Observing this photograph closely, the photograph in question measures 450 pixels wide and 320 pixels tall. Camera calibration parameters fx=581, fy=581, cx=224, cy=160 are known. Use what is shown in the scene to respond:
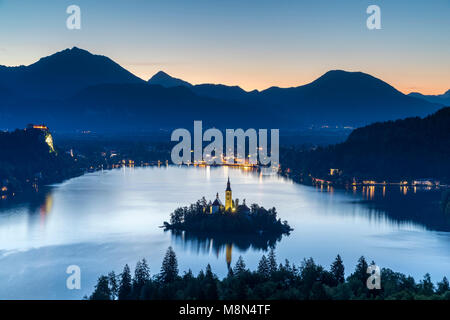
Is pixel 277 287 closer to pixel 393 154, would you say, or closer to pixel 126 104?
pixel 393 154

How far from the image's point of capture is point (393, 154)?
3045 cm

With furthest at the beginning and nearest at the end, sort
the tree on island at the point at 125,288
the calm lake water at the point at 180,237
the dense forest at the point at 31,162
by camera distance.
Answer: the dense forest at the point at 31,162 → the calm lake water at the point at 180,237 → the tree on island at the point at 125,288

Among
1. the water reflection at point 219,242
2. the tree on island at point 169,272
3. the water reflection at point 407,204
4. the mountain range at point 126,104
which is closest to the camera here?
the tree on island at point 169,272

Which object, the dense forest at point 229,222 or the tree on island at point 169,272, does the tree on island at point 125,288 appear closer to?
the tree on island at point 169,272

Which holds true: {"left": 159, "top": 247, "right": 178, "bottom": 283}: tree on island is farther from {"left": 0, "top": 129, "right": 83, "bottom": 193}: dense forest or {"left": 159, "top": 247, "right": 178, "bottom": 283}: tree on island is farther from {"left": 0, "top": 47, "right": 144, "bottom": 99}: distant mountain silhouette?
{"left": 0, "top": 47, "right": 144, "bottom": 99}: distant mountain silhouette

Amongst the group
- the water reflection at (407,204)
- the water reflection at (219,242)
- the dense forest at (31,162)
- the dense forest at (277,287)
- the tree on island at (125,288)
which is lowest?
the water reflection at (219,242)

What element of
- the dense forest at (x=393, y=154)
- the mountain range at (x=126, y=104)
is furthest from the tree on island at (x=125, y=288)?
the mountain range at (x=126, y=104)

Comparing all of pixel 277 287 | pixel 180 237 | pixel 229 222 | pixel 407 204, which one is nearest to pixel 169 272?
pixel 277 287

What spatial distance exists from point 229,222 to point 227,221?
0.07 metres

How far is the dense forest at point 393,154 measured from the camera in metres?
29.1

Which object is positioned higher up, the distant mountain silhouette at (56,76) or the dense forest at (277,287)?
the distant mountain silhouette at (56,76)

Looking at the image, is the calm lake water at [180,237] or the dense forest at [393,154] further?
the dense forest at [393,154]

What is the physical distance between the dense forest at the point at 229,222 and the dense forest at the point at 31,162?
1147 cm
